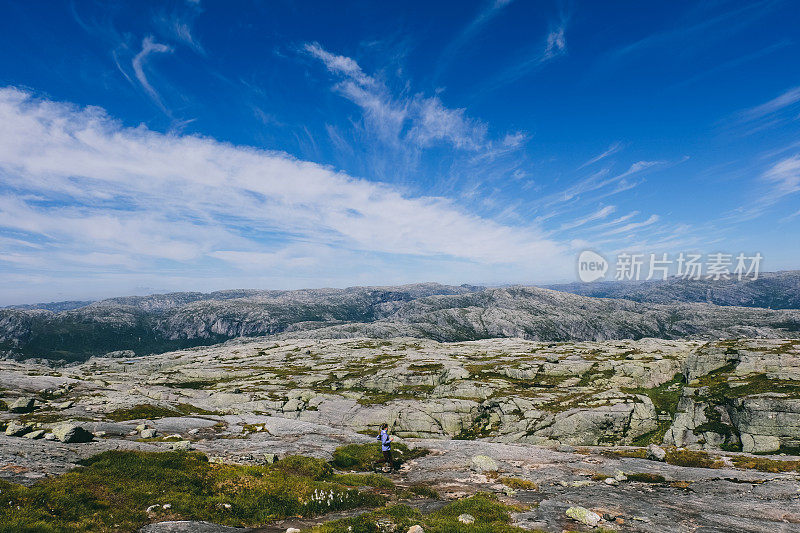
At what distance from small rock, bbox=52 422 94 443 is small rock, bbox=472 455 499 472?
29956mm

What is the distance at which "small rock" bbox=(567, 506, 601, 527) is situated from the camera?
16883 mm

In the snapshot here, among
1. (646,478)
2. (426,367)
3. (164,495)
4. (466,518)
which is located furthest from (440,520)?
(426,367)

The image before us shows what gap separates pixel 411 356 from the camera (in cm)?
14088

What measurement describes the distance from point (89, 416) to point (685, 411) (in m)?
85.1

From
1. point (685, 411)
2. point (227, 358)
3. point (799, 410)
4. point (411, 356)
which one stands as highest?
point (799, 410)

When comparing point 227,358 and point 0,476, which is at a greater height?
point 0,476

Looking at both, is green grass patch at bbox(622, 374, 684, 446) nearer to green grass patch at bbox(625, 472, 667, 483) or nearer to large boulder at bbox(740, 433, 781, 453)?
large boulder at bbox(740, 433, 781, 453)

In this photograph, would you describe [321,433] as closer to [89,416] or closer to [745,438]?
[89,416]

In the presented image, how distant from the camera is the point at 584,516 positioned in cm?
1727

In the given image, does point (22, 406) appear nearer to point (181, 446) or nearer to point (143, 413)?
point (143, 413)

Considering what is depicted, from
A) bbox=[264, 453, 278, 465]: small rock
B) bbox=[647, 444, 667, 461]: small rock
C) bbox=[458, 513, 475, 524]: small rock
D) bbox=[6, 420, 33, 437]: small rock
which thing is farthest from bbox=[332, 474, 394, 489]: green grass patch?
bbox=[647, 444, 667, 461]: small rock

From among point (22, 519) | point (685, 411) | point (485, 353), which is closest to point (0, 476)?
point (22, 519)

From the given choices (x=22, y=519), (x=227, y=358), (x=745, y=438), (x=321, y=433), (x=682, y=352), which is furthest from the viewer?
(x=227, y=358)

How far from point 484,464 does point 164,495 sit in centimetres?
2328
